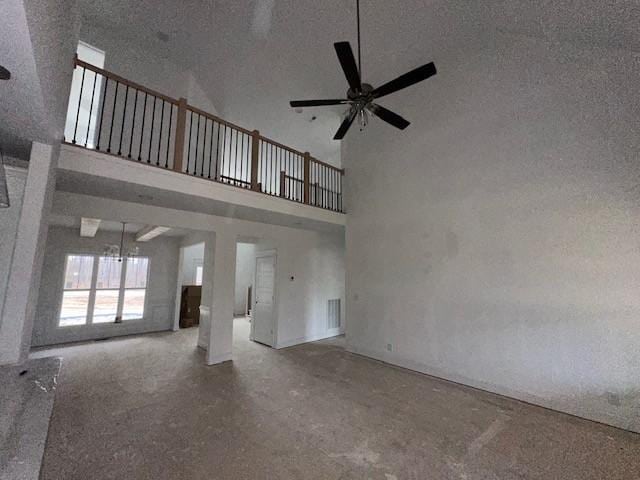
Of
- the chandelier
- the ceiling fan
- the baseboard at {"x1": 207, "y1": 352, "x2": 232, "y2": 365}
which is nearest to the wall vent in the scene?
the baseboard at {"x1": 207, "y1": 352, "x2": 232, "y2": 365}

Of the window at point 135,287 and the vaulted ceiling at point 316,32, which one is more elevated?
the vaulted ceiling at point 316,32

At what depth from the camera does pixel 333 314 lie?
6781 millimetres

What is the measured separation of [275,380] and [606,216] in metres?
4.62

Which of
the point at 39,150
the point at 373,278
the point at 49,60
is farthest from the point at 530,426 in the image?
the point at 39,150

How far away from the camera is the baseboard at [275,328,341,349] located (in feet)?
18.4

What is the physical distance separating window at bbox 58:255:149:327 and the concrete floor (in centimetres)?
257

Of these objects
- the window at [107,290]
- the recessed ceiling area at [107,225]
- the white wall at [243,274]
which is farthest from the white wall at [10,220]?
the white wall at [243,274]

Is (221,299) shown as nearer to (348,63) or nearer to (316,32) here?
(348,63)

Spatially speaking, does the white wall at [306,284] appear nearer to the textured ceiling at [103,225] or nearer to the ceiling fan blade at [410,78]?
the textured ceiling at [103,225]

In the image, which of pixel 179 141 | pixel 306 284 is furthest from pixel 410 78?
pixel 306 284

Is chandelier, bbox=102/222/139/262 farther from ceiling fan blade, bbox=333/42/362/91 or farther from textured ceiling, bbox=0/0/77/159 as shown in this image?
ceiling fan blade, bbox=333/42/362/91

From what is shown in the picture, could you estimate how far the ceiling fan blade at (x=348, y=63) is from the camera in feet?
7.36

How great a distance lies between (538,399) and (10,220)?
18.3 ft

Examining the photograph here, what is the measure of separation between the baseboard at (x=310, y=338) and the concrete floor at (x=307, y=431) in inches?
56.0
